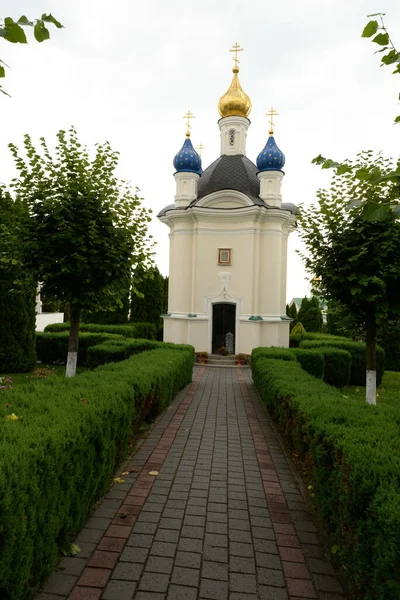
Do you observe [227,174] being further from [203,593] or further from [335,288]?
[203,593]

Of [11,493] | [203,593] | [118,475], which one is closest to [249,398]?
[118,475]

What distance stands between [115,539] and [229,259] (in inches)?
621

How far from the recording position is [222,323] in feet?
61.5

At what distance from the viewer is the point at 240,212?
18125 millimetres

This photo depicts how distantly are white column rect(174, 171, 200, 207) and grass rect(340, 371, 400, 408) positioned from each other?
11228 mm

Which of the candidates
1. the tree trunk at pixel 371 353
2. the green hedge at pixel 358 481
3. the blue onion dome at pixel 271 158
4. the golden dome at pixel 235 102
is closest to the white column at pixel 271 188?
the blue onion dome at pixel 271 158

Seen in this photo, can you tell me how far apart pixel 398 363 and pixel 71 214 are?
19454 mm

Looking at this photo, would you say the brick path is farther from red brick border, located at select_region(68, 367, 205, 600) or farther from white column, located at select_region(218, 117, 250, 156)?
white column, located at select_region(218, 117, 250, 156)

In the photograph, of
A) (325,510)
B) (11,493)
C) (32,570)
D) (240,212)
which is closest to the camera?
(11,493)

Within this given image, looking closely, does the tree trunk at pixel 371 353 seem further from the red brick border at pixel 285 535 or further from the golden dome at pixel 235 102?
the golden dome at pixel 235 102

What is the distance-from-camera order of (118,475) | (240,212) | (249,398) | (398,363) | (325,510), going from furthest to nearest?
(398,363), (240,212), (249,398), (118,475), (325,510)

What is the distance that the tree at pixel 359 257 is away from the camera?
6.93 m

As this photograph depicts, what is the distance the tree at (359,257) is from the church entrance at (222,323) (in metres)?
10.8

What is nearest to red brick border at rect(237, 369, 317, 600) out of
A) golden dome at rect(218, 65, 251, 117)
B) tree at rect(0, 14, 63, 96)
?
tree at rect(0, 14, 63, 96)
